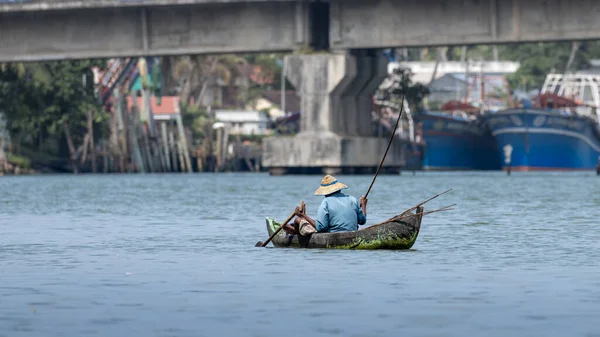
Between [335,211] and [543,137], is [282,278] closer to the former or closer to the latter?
[335,211]

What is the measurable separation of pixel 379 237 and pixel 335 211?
3.25 feet

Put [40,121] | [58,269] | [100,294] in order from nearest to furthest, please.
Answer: [100,294] < [58,269] < [40,121]

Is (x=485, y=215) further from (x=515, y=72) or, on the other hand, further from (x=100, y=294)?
(x=515, y=72)

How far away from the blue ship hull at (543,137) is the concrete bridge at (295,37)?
38820 mm

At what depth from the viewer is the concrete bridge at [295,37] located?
7375cm

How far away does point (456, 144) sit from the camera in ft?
405

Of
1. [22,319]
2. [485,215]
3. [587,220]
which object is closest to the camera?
[22,319]

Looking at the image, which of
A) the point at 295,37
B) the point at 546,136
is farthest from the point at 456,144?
the point at 295,37

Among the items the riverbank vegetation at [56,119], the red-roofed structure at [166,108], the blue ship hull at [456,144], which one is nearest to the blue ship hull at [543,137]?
the blue ship hull at [456,144]

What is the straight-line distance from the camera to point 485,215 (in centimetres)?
4453

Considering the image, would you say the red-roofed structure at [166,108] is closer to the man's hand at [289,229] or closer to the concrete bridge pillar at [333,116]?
the concrete bridge pillar at [333,116]

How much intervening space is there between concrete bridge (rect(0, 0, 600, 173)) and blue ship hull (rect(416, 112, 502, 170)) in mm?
41702

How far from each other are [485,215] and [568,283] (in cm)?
2152

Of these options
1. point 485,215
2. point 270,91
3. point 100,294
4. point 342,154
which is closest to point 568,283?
point 100,294
